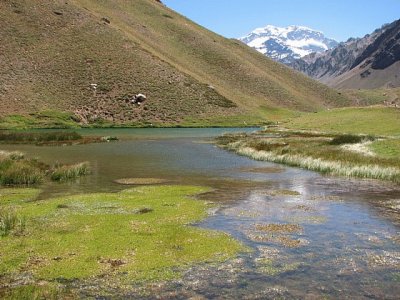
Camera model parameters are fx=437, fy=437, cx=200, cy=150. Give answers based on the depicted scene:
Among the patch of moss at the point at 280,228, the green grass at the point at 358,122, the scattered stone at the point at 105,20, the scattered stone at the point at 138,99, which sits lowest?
the patch of moss at the point at 280,228

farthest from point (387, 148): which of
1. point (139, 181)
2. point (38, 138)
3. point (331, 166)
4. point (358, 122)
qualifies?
point (38, 138)

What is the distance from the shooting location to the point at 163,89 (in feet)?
465


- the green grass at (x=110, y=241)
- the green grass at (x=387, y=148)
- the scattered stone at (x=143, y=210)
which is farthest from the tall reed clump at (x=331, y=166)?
the scattered stone at (x=143, y=210)

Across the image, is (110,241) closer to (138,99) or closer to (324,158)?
(324,158)

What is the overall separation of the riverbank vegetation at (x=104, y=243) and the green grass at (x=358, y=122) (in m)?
52.5

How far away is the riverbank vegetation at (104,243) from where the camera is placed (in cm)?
1575

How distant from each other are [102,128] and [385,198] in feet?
326

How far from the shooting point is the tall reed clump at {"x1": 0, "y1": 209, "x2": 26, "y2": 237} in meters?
20.1

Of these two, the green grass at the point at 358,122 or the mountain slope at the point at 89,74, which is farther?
the mountain slope at the point at 89,74

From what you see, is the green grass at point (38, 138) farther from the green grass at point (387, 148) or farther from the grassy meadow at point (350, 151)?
the green grass at point (387, 148)

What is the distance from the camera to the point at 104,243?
1892 cm

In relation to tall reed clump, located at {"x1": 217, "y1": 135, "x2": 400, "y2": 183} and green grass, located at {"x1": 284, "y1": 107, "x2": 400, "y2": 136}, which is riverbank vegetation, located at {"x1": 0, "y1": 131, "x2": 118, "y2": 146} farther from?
green grass, located at {"x1": 284, "y1": 107, "x2": 400, "y2": 136}

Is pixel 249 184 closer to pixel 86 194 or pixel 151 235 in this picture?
pixel 86 194

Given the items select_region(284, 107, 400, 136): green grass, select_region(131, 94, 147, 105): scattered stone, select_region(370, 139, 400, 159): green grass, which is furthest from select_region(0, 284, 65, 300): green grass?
select_region(131, 94, 147, 105): scattered stone
